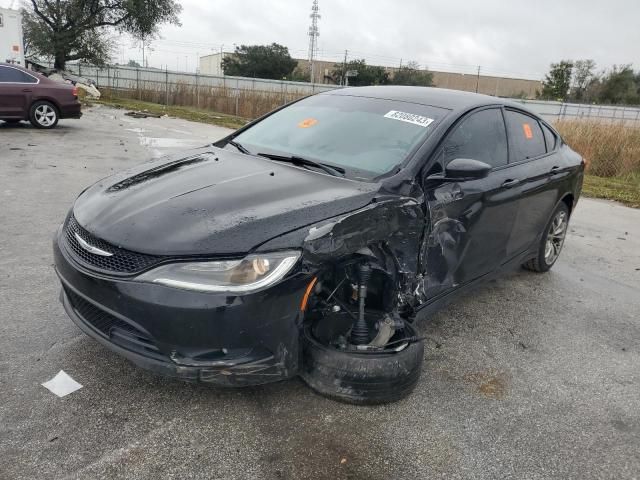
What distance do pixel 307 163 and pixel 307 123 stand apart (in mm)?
637

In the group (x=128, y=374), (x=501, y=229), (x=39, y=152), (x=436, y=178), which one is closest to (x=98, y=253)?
(x=128, y=374)

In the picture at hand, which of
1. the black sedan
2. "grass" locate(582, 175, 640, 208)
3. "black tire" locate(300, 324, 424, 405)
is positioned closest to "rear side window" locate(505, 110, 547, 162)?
the black sedan

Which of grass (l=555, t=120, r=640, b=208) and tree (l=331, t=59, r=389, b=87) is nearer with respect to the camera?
grass (l=555, t=120, r=640, b=208)

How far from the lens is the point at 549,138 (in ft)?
16.0

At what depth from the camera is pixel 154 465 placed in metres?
2.27

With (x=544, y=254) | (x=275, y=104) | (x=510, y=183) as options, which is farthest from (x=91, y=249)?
(x=275, y=104)

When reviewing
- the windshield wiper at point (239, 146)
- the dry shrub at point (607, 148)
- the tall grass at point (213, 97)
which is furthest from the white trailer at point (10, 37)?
the windshield wiper at point (239, 146)

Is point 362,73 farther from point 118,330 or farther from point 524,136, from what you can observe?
point 118,330

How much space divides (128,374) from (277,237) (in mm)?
1186

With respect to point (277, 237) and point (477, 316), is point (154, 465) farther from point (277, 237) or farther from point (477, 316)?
point (477, 316)

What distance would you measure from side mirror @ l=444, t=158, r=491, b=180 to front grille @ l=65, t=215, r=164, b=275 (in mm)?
1757

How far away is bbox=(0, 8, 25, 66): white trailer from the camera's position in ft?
62.1

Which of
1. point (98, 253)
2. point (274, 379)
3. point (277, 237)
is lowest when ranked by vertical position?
point (274, 379)

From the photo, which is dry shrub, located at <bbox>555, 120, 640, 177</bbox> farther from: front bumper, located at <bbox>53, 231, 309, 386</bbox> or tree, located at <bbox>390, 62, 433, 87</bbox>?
tree, located at <bbox>390, 62, 433, 87</bbox>
